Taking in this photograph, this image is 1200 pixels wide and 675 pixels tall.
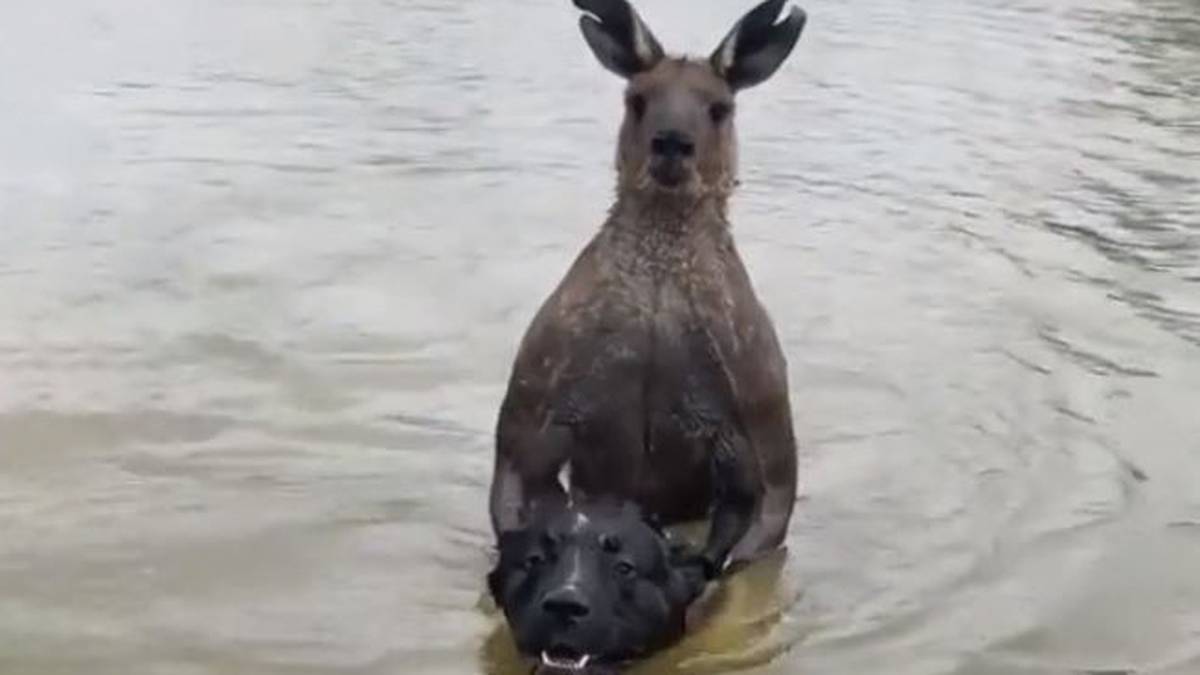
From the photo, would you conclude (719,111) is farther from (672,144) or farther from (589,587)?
(589,587)

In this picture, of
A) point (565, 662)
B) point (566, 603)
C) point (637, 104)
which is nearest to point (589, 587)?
point (566, 603)

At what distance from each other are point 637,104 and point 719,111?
0.24 meters

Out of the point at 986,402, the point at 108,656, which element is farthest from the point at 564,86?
the point at 108,656

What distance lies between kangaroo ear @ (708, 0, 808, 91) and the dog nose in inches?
70.6

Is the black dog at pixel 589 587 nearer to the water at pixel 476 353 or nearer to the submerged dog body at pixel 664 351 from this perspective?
the water at pixel 476 353

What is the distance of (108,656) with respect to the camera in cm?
618

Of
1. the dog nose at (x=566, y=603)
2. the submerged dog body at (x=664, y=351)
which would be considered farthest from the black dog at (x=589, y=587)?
the submerged dog body at (x=664, y=351)

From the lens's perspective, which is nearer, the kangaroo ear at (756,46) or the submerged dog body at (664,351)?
the submerged dog body at (664,351)

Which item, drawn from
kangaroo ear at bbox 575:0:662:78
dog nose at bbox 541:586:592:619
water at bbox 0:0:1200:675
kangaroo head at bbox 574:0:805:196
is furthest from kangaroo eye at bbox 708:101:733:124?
dog nose at bbox 541:586:592:619

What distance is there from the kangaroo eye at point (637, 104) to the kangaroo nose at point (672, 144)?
0.36 feet

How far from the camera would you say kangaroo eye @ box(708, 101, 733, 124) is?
22.1 ft

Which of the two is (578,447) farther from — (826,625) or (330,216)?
(330,216)

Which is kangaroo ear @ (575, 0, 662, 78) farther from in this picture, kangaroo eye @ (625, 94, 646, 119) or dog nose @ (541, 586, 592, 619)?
dog nose @ (541, 586, 592, 619)

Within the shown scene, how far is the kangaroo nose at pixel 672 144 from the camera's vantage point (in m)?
6.64
